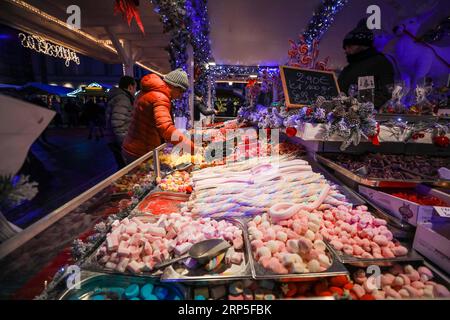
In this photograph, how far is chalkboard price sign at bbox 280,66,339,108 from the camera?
8.71ft

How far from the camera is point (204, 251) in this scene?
3.67 ft

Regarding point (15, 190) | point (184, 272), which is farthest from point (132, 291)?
point (15, 190)

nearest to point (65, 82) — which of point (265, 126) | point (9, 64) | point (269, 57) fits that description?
point (9, 64)

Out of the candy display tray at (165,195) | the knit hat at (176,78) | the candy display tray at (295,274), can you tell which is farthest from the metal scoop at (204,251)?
the knit hat at (176,78)

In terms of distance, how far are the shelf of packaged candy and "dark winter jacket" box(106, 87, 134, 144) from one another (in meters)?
2.69

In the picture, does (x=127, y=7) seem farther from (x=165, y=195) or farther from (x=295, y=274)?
(x=295, y=274)

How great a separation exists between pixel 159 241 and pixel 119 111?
3382 mm

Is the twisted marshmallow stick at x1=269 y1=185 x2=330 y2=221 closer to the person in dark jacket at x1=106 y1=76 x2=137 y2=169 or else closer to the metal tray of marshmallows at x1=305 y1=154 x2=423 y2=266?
the metal tray of marshmallows at x1=305 y1=154 x2=423 y2=266

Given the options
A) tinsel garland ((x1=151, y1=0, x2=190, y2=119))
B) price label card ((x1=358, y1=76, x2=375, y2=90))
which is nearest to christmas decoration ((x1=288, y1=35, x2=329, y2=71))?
price label card ((x1=358, y1=76, x2=375, y2=90))
